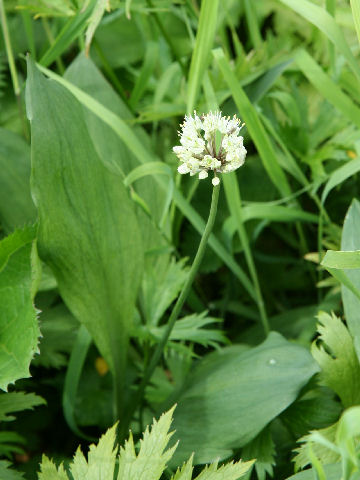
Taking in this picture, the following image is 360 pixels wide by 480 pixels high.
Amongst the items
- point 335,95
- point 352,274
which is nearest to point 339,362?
point 352,274

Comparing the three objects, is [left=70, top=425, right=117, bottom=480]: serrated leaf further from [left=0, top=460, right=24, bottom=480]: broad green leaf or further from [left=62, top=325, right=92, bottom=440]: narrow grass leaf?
→ [left=62, top=325, right=92, bottom=440]: narrow grass leaf

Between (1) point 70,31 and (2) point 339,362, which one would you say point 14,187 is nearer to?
(1) point 70,31

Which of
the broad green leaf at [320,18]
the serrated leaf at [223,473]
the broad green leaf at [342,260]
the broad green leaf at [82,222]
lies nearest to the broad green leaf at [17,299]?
the broad green leaf at [82,222]

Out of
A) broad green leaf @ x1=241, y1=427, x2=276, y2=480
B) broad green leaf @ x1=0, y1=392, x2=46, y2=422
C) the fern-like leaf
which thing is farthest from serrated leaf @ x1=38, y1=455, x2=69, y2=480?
broad green leaf @ x1=241, y1=427, x2=276, y2=480

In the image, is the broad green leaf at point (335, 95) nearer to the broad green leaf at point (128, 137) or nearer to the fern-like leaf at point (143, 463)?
the broad green leaf at point (128, 137)

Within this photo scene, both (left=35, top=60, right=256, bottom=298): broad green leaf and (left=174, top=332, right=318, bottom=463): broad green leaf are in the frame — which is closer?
(left=174, top=332, right=318, bottom=463): broad green leaf

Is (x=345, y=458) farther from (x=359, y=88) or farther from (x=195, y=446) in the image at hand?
(x=359, y=88)
